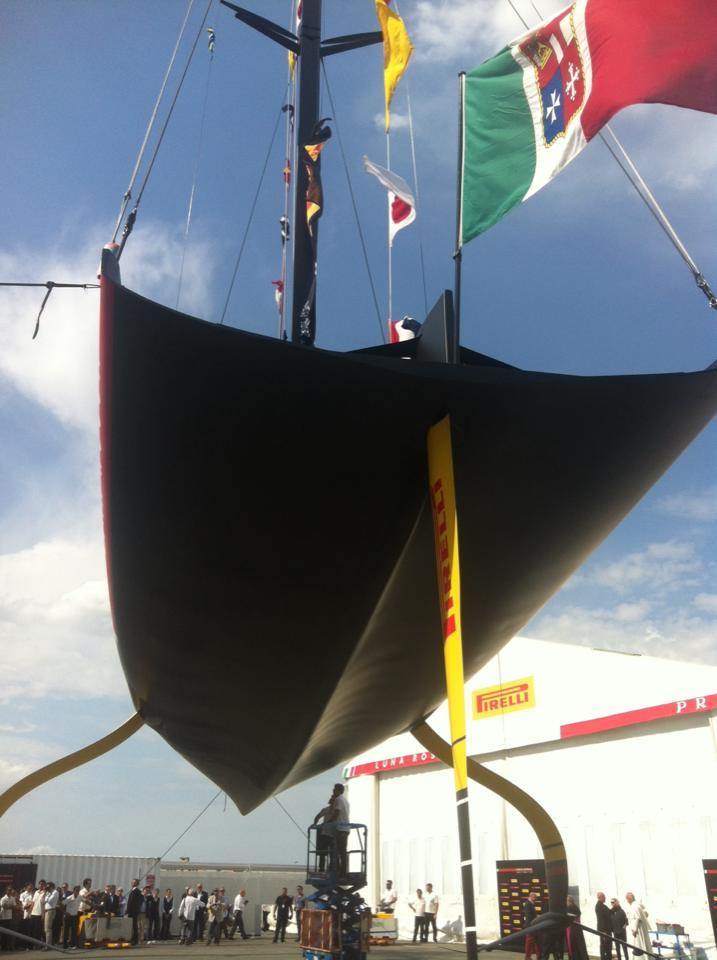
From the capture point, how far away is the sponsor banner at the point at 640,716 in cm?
1336

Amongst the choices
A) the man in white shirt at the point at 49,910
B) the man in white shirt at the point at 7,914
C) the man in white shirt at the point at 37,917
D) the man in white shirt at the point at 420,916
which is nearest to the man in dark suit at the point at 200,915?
the man in white shirt at the point at 49,910

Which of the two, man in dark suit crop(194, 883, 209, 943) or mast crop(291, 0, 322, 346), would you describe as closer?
mast crop(291, 0, 322, 346)

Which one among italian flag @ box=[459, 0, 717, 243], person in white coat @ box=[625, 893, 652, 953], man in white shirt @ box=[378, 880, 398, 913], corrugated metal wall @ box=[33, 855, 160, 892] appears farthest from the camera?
corrugated metal wall @ box=[33, 855, 160, 892]

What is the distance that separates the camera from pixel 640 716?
568 inches

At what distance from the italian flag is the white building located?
11.2 metres

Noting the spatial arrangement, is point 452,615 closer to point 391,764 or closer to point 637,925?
point 637,925

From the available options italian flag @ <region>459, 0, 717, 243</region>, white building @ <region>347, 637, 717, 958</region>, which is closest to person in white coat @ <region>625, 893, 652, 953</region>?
white building @ <region>347, 637, 717, 958</region>

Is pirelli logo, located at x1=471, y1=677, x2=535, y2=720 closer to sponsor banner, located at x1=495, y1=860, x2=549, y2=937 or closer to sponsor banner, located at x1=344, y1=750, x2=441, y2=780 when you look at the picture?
sponsor banner, located at x1=344, y1=750, x2=441, y2=780

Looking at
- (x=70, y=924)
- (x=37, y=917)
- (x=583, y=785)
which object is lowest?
(x=70, y=924)

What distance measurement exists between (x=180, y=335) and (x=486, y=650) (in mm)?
3990

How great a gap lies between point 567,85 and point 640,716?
1285cm

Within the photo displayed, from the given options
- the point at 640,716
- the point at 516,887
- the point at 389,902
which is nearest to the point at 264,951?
the point at 389,902

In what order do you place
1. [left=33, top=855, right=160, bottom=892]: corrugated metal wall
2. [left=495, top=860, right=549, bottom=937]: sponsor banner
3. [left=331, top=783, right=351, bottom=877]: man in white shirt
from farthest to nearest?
[left=33, top=855, right=160, bottom=892]: corrugated metal wall, [left=495, top=860, right=549, bottom=937]: sponsor banner, [left=331, top=783, right=351, bottom=877]: man in white shirt

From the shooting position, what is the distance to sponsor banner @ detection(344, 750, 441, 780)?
19.2 m
